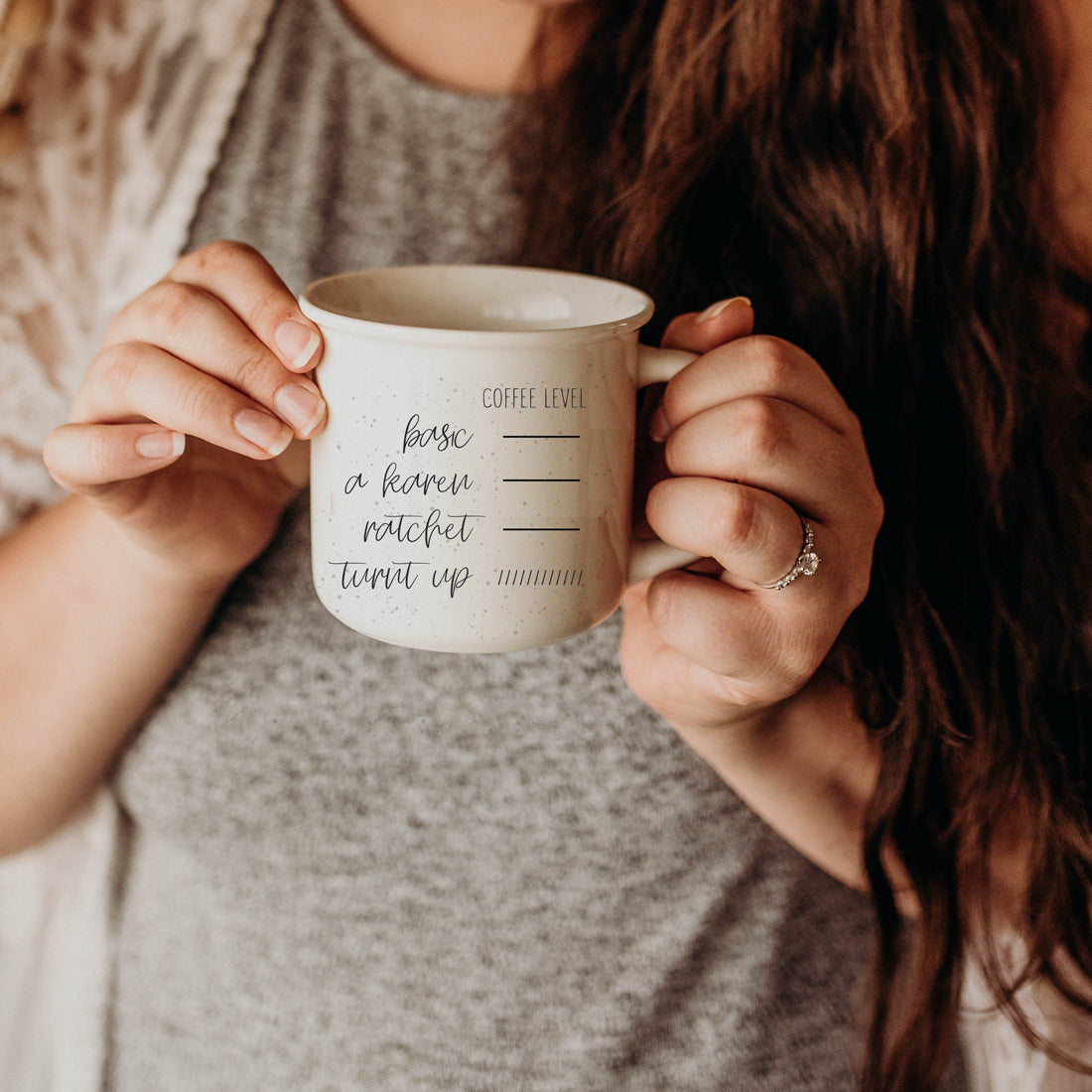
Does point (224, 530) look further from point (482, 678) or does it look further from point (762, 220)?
point (762, 220)

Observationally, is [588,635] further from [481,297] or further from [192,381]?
[192,381]

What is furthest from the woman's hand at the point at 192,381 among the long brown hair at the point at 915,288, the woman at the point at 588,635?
the long brown hair at the point at 915,288

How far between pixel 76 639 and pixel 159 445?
→ 1.15 ft

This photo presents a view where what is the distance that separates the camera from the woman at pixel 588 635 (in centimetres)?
80

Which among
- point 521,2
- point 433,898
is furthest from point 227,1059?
point 521,2

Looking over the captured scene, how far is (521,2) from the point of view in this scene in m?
→ 0.91

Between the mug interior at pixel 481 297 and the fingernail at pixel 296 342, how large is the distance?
0.06 metres

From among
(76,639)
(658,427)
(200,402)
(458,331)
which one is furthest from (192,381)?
(76,639)

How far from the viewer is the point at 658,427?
621 mm

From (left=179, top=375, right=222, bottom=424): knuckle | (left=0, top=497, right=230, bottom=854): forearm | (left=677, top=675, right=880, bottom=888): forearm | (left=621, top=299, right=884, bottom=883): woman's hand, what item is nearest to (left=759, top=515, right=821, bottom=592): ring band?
(left=621, top=299, right=884, bottom=883): woman's hand

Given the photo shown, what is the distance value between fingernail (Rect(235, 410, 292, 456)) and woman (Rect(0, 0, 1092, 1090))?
0.19 metres

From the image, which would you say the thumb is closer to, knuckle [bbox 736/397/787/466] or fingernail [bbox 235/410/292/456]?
knuckle [bbox 736/397/787/466]

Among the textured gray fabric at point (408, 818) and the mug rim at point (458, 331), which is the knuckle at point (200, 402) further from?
the textured gray fabric at point (408, 818)

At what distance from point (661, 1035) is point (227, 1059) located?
0.44 metres
